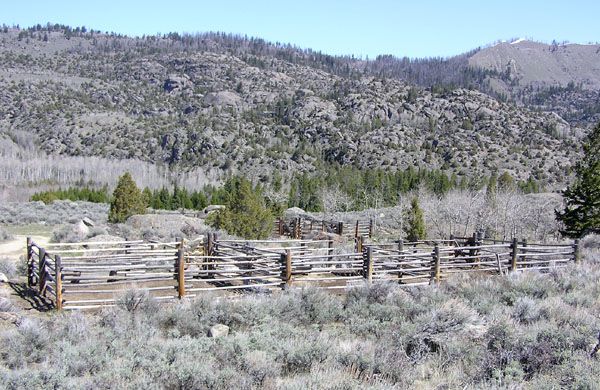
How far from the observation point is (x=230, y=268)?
1512cm

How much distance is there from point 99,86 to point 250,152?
63389mm

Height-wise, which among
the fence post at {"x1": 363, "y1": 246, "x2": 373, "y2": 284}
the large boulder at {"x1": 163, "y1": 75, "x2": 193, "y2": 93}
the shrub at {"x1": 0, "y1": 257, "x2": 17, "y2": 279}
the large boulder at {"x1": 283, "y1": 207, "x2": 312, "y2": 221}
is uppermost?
the large boulder at {"x1": 163, "y1": 75, "x2": 193, "y2": 93}

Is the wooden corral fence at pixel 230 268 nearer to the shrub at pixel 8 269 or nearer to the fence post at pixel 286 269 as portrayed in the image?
the fence post at pixel 286 269

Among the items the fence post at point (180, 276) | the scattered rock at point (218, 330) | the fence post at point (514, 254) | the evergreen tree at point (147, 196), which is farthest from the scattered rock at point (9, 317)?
the evergreen tree at point (147, 196)

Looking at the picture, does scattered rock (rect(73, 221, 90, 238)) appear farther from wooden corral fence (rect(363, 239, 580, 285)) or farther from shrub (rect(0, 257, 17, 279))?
wooden corral fence (rect(363, 239, 580, 285))

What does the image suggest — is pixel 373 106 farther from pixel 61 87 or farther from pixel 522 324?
pixel 522 324

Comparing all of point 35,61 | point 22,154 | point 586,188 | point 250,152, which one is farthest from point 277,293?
point 35,61

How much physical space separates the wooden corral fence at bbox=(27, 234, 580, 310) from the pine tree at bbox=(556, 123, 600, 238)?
9.86 meters

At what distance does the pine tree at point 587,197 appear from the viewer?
89.2ft

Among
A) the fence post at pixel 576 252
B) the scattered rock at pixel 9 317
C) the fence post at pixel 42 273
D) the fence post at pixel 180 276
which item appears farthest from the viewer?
the fence post at pixel 576 252

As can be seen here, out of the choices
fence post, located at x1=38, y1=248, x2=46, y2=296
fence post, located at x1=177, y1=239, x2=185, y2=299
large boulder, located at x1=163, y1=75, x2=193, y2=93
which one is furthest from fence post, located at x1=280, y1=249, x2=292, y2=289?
large boulder, located at x1=163, y1=75, x2=193, y2=93

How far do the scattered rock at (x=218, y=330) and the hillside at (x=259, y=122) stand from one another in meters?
76.4

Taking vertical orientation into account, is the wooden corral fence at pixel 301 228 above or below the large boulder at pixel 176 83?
below

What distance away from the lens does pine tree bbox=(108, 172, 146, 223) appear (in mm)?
29734
